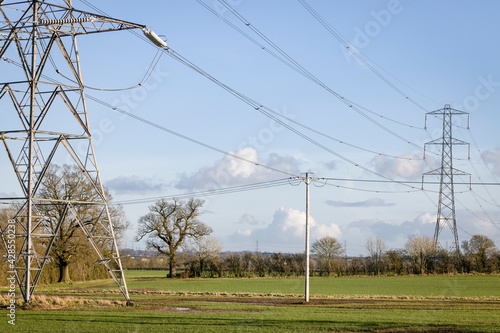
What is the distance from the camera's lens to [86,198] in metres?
48.5

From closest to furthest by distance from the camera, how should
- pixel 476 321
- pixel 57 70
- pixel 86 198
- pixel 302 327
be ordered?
1. pixel 302 327
2. pixel 476 321
3. pixel 57 70
4. pixel 86 198

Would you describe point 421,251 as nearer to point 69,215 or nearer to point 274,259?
point 274,259

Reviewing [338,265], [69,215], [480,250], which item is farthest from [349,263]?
[69,215]

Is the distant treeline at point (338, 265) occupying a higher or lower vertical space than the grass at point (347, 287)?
higher

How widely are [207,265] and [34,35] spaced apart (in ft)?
175

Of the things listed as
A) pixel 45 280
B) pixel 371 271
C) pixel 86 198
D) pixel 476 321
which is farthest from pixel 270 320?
Answer: pixel 371 271

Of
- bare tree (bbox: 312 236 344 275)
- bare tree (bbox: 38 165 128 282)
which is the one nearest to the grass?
bare tree (bbox: 38 165 128 282)

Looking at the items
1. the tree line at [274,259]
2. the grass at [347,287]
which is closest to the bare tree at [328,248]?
the tree line at [274,259]

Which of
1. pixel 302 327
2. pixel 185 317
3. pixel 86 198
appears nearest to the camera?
pixel 302 327

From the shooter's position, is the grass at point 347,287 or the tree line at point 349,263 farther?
the tree line at point 349,263

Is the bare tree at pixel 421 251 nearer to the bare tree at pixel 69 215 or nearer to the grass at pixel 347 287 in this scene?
the grass at pixel 347 287

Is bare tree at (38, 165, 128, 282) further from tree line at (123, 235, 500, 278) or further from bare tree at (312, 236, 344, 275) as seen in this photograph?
bare tree at (312, 236, 344, 275)

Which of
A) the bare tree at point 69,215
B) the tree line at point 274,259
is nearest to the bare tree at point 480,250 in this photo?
the tree line at point 274,259

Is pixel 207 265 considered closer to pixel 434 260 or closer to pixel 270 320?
pixel 434 260
